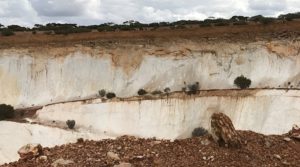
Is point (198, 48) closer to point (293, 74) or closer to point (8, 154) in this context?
point (293, 74)

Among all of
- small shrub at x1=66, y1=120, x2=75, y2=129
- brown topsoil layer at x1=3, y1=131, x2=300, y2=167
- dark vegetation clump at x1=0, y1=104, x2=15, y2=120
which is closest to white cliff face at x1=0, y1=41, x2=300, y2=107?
dark vegetation clump at x1=0, y1=104, x2=15, y2=120

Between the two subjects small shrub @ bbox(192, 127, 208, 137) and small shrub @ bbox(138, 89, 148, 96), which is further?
small shrub @ bbox(138, 89, 148, 96)

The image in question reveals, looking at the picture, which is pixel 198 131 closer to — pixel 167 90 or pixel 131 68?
pixel 167 90

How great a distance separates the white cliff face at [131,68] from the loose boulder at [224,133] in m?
33.4

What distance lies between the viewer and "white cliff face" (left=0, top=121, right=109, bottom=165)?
3712cm

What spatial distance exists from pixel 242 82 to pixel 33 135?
15.9 meters

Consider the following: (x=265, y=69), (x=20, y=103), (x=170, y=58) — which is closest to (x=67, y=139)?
(x=20, y=103)

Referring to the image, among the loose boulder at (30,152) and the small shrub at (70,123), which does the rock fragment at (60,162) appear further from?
the small shrub at (70,123)

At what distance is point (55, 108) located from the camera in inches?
1711

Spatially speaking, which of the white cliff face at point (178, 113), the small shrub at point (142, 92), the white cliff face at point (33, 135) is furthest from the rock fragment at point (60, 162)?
the small shrub at point (142, 92)

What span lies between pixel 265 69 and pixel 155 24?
1193cm

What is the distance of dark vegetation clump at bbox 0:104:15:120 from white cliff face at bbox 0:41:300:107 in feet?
8.92

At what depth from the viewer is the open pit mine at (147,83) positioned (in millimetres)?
38562

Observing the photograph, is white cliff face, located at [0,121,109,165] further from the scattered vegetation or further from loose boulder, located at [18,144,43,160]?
loose boulder, located at [18,144,43,160]
